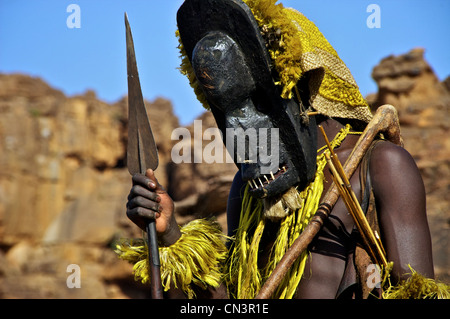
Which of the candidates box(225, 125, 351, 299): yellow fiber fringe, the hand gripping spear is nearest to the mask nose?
box(225, 125, 351, 299): yellow fiber fringe

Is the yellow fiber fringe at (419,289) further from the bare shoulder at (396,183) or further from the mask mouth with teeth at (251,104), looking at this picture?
the mask mouth with teeth at (251,104)

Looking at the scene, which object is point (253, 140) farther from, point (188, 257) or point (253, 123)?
point (188, 257)

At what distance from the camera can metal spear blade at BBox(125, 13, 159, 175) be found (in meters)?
2.69

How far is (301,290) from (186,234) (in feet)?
2.28

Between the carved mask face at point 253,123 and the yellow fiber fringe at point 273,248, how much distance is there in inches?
4.6

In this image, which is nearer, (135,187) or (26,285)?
(135,187)

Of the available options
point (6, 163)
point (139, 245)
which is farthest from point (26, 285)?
point (139, 245)

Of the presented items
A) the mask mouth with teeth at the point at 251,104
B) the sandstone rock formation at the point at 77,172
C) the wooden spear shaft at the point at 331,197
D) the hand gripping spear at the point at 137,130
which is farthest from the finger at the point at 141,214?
the sandstone rock formation at the point at 77,172

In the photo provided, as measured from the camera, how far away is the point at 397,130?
2.73m

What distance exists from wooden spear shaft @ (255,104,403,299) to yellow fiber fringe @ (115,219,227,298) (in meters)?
0.51

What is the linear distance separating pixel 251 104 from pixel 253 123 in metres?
0.10

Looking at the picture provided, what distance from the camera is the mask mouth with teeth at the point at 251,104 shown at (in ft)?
8.27

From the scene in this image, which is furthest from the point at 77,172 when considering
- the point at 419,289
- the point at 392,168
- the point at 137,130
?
the point at 419,289
